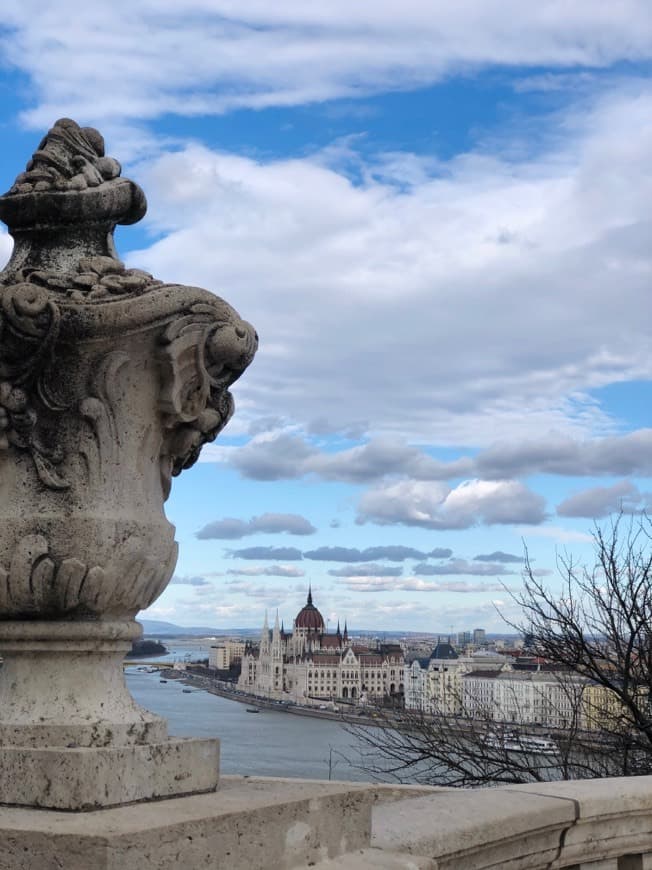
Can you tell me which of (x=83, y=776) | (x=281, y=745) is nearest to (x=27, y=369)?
(x=83, y=776)

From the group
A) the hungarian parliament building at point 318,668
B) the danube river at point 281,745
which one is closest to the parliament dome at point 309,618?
the hungarian parliament building at point 318,668

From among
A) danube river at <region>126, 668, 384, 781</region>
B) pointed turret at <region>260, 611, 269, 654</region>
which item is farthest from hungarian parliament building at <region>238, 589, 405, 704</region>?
danube river at <region>126, 668, 384, 781</region>

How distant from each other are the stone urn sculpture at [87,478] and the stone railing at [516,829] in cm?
57

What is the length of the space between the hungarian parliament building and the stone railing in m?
97.6

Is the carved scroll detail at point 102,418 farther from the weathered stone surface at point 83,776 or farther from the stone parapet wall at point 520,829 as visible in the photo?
the stone parapet wall at point 520,829

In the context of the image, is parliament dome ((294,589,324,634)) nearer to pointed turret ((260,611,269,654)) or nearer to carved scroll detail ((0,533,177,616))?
pointed turret ((260,611,269,654))

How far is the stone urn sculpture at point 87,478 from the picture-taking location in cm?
265

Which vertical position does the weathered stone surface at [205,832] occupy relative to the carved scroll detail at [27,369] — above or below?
below

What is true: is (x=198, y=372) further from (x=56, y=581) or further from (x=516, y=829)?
(x=516, y=829)

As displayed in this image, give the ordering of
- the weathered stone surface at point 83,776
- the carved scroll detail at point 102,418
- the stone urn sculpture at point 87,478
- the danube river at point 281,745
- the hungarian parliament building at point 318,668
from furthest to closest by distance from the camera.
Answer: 1. the hungarian parliament building at point 318,668
2. the danube river at point 281,745
3. the carved scroll detail at point 102,418
4. the stone urn sculpture at point 87,478
5. the weathered stone surface at point 83,776

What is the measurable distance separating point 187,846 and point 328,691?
110 meters

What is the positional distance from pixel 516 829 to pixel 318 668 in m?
112

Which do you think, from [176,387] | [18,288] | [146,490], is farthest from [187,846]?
[18,288]

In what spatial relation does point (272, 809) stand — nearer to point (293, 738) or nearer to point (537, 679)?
point (537, 679)
